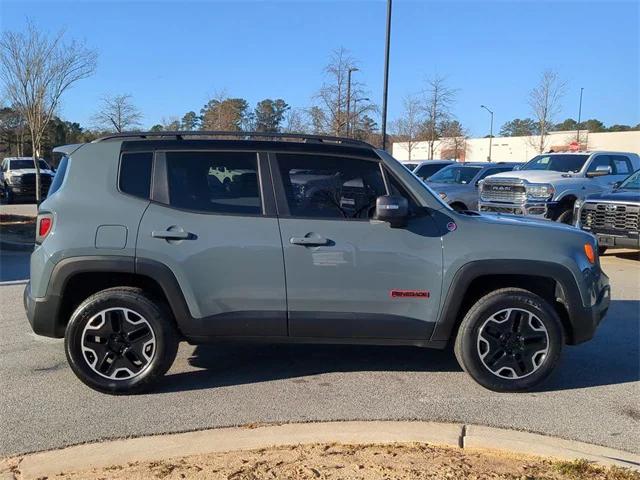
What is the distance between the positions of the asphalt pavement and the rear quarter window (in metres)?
1.47

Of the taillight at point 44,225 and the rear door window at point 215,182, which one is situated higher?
the rear door window at point 215,182

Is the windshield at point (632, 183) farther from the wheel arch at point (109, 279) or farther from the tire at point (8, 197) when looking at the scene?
the tire at point (8, 197)

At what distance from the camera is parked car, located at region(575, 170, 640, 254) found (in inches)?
396

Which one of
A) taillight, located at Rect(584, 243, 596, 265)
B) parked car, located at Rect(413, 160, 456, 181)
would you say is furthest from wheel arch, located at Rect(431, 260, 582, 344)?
parked car, located at Rect(413, 160, 456, 181)

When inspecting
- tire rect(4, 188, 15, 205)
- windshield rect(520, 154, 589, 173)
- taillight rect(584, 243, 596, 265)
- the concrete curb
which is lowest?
the concrete curb

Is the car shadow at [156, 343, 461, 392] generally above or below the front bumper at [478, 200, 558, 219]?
below

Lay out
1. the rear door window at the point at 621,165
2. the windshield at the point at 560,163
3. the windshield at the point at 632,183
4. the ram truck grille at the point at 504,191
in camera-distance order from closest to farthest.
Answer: the windshield at the point at 632,183 → the ram truck grille at the point at 504,191 → the windshield at the point at 560,163 → the rear door window at the point at 621,165

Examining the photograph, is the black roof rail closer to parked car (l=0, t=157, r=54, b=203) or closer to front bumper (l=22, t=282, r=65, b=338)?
front bumper (l=22, t=282, r=65, b=338)

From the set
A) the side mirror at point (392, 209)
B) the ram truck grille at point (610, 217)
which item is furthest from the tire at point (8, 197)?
the side mirror at point (392, 209)

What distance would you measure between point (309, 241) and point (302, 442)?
1370mm

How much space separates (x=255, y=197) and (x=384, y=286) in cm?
114

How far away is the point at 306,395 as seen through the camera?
4332 mm

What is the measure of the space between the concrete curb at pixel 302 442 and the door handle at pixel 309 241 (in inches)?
48.1

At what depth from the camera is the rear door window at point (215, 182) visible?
432 cm
